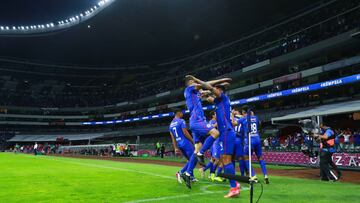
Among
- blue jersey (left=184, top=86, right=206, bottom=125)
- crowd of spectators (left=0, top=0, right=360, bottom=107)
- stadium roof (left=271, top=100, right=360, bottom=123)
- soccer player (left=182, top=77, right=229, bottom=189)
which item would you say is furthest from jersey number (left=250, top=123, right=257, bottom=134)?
crowd of spectators (left=0, top=0, right=360, bottom=107)

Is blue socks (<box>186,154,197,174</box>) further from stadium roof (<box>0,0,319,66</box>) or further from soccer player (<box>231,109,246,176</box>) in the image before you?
stadium roof (<box>0,0,319,66</box>)

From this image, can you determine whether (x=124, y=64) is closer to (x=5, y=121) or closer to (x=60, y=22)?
(x=60, y=22)

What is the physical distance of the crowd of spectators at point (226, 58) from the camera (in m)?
34.5

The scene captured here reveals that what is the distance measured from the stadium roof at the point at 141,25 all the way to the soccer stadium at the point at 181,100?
304 millimetres

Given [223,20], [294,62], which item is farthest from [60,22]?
[294,62]

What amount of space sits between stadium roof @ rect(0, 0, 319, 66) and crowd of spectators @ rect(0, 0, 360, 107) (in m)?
2.50

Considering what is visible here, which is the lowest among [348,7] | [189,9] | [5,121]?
[5,121]

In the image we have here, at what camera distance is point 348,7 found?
111 feet

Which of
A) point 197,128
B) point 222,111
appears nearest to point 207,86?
point 222,111

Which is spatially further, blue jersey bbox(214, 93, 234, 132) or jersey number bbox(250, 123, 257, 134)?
jersey number bbox(250, 123, 257, 134)

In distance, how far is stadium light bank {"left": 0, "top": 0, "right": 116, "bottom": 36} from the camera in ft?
178

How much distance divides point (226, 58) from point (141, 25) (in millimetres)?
15032

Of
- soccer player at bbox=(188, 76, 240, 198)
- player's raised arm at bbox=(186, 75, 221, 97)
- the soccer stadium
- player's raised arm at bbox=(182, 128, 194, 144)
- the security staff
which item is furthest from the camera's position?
the security staff

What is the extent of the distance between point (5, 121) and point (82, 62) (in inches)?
884
